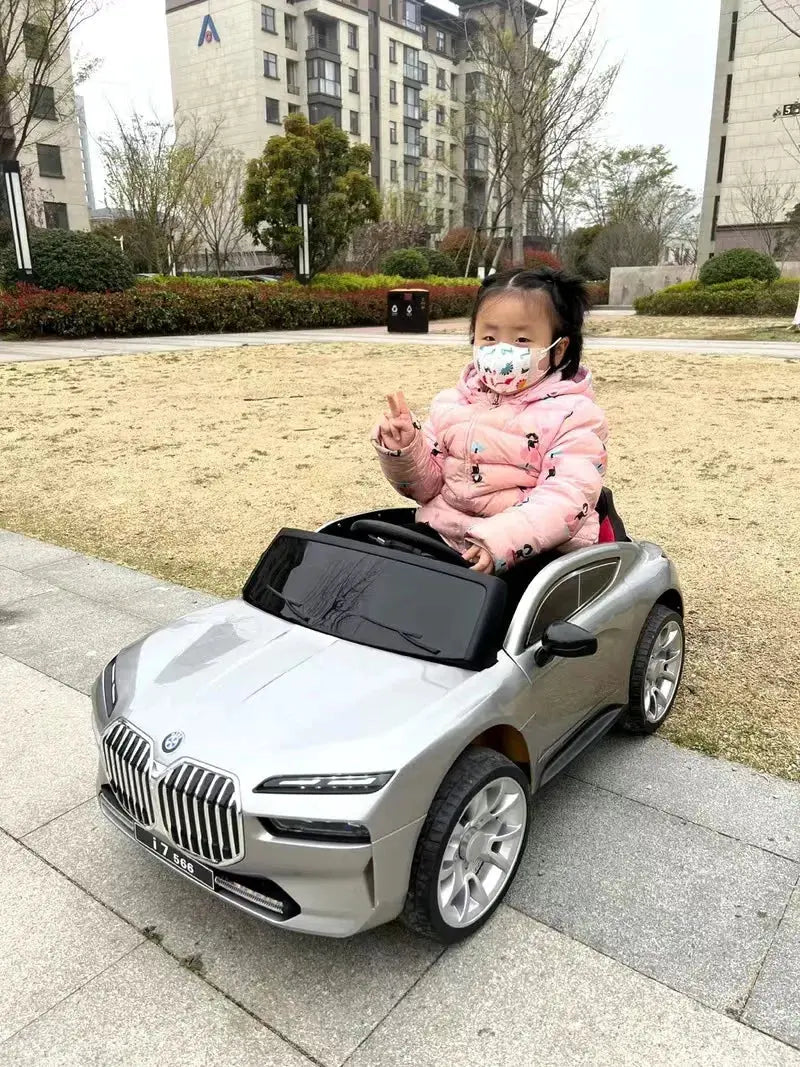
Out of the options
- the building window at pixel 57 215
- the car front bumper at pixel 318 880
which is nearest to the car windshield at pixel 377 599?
the car front bumper at pixel 318 880

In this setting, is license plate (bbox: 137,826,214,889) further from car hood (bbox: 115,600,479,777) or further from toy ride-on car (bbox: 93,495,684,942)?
car hood (bbox: 115,600,479,777)

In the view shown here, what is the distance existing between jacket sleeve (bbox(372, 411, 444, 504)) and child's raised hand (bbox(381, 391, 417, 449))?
0.02m

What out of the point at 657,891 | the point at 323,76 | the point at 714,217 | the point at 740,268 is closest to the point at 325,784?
the point at 657,891

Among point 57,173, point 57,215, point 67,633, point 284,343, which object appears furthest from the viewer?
point 57,215

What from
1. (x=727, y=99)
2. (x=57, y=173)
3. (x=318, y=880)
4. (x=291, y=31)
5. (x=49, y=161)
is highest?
(x=291, y=31)

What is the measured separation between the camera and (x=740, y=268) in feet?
80.5

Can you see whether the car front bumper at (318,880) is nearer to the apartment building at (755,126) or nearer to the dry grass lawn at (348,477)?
the dry grass lawn at (348,477)

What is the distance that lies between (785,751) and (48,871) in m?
2.50

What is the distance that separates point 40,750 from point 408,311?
19.1 metres

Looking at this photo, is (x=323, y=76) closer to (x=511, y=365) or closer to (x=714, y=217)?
(x=714, y=217)

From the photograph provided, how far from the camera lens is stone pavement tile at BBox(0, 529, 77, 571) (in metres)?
4.87

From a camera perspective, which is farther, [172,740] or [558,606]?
[558,606]

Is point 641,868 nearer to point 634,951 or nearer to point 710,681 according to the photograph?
point 634,951

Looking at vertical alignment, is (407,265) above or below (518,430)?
above
